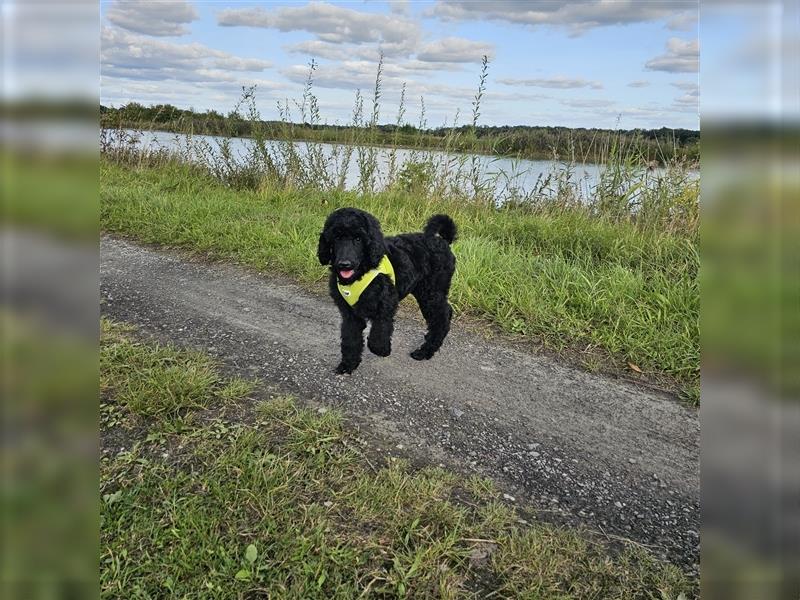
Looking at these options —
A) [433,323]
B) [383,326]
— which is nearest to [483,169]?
[433,323]

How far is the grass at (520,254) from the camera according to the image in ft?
14.3

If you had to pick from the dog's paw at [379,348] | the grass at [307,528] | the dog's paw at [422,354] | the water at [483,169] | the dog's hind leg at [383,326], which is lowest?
the grass at [307,528]

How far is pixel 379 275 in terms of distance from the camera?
3473mm

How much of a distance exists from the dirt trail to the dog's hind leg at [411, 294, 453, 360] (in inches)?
3.8

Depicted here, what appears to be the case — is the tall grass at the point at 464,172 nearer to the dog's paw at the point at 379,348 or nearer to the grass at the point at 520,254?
the grass at the point at 520,254

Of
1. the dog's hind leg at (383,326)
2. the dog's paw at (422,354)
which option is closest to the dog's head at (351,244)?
the dog's hind leg at (383,326)

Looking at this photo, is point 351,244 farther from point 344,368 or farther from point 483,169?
point 483,169

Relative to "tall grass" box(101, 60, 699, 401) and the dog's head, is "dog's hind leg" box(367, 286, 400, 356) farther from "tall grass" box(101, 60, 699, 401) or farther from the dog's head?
"tall grass" box(101, 60, 699, 401)

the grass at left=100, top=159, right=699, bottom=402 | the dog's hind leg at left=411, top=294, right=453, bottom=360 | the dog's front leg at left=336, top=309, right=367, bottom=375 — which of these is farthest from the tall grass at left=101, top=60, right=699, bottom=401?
the dog's front leg at left=336, top=309, right=367, bottom=375

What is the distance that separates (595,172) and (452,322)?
3744 millimetres

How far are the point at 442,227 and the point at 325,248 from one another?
1.19m

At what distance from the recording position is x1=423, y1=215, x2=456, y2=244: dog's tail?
416 cm
